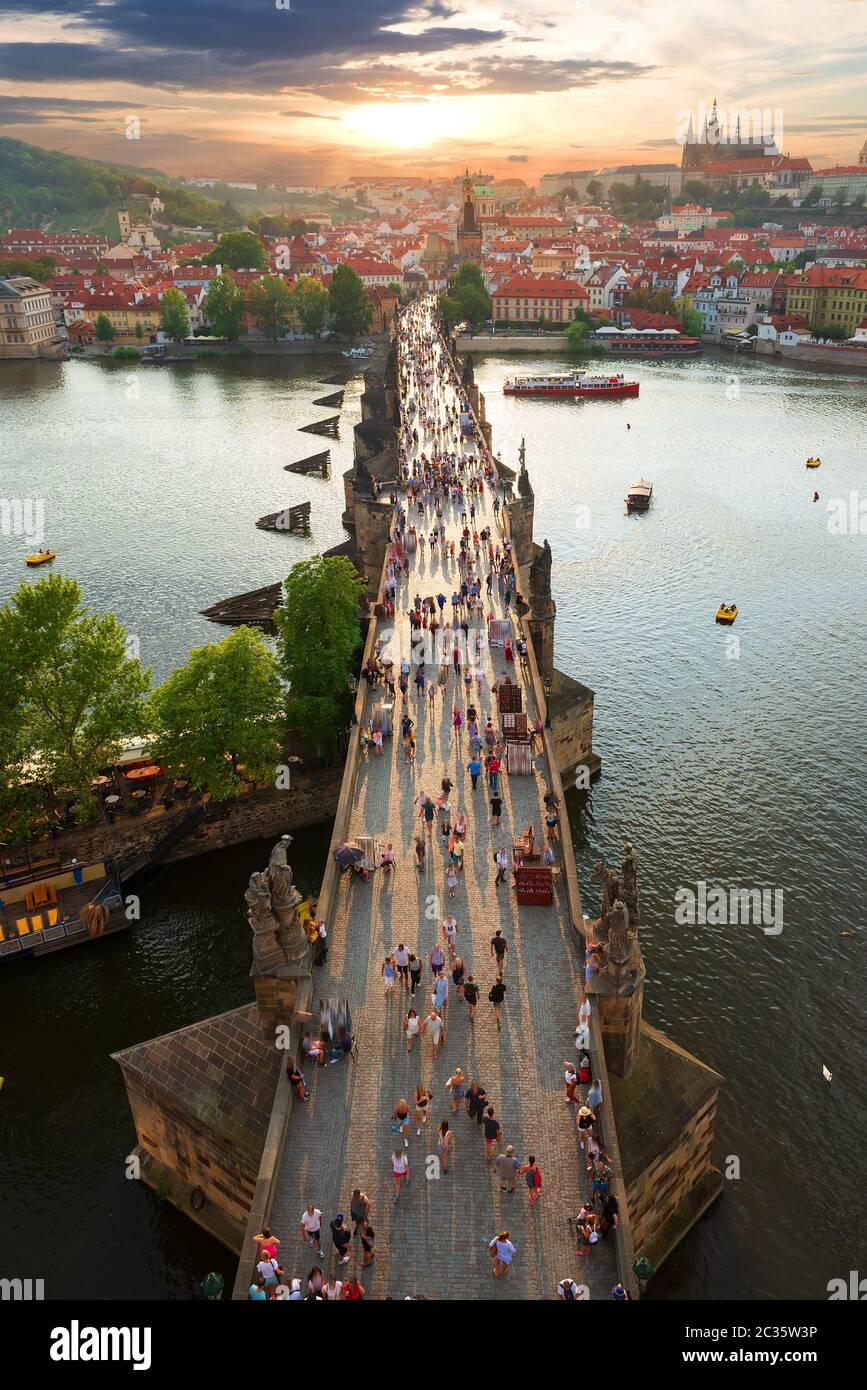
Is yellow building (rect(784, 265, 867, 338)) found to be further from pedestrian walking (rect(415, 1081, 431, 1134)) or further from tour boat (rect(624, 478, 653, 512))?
pedestrian walking (rect(415, 1081, 431, 1134))

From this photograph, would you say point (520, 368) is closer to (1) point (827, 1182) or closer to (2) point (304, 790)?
(2) point (304, 790)

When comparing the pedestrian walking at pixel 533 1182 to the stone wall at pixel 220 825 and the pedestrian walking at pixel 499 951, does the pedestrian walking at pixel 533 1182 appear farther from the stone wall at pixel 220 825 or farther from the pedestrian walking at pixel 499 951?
the stone wall at pixel 220 825

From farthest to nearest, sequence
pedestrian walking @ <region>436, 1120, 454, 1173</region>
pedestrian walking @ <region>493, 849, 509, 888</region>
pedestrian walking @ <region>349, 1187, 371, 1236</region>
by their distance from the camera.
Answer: pedestrian walking @ <region>493, 849, 509, 888</region>, pedestrian walking @ <region>436, 1120, 454, 1173</region>, pedestrian walking @ <region>349, 1187, 371, 1236</region>

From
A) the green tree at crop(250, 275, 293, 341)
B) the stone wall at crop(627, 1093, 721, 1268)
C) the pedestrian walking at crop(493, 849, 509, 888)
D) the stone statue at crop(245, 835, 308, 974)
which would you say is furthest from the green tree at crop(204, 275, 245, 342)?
the stone wall at crop(627, 1093, 721, 1268)

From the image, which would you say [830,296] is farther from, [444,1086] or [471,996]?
[444,1086]

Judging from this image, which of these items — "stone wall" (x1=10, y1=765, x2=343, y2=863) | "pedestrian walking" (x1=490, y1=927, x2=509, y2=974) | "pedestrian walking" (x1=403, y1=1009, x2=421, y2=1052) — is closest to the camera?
"pedestrian walking" (x1=403, y1=1009, x2=421, y2=1052)

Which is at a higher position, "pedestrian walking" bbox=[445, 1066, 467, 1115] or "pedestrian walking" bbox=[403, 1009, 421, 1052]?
"pedestrian walking" bbox=[403, 1009, 421, 1052]

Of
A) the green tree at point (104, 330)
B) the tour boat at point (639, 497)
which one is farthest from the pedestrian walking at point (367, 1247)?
the green tree at point (104, 330)
